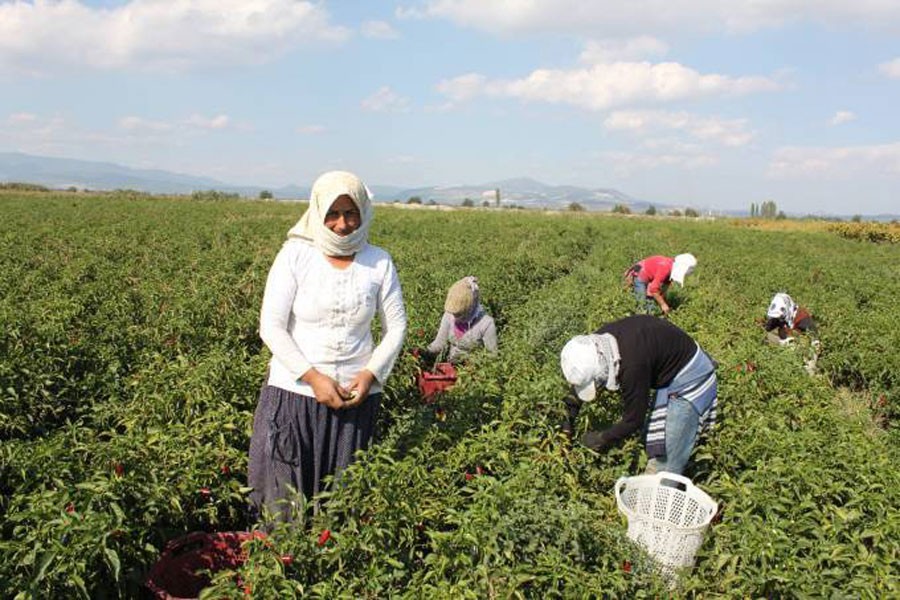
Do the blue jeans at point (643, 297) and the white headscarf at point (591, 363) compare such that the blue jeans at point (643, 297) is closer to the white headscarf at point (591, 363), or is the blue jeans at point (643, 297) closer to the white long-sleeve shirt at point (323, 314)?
the white headscarf at point (591, 363)

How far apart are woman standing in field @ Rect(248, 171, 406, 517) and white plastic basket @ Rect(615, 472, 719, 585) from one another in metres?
1.57

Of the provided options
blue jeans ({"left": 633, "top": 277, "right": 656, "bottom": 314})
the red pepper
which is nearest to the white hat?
blue jeans ({"left": 633, "top": 277, "right": 656, "bottom": 314})

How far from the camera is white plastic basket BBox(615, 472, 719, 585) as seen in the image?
10.3 feet

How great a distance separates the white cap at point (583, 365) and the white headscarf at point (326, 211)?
1.39 m

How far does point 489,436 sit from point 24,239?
583 inches

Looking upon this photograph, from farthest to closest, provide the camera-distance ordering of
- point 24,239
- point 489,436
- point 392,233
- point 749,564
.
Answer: point 392,233, point 24,239, point 489,436, point 749,564

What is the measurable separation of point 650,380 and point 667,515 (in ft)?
2.79

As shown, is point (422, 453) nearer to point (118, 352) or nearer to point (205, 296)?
point (118, 352)

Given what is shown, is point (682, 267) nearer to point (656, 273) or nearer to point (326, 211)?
point (656, 273)

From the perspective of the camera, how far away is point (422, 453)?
133 inches

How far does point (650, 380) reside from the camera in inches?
141

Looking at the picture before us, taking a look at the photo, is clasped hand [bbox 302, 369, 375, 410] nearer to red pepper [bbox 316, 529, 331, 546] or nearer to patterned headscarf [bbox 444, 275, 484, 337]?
red pepper [bbox 316, 529, 331, 546]

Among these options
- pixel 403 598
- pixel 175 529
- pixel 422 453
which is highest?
pixel 422 453

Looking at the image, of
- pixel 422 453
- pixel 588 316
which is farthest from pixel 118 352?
pixel 588 316
